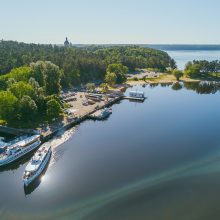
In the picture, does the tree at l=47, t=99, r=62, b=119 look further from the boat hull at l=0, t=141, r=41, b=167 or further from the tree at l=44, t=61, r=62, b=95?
the tree at l=44, t=61, r=62, b=95

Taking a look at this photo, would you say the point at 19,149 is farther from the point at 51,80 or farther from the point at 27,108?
the point at 51,80

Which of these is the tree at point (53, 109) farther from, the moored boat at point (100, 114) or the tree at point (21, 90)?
the moored boat at point (100, 114)

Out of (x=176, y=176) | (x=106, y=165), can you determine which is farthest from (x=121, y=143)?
(x=176, y=176)

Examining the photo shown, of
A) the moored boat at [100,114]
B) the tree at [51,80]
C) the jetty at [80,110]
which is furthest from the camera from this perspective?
the tree at [51,80]

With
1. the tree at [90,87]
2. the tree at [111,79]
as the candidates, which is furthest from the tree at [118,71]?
the tree at [90,87]

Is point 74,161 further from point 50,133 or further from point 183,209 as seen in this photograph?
point 183,209

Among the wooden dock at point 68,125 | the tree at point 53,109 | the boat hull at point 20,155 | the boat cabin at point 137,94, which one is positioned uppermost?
the tree at point 53,109

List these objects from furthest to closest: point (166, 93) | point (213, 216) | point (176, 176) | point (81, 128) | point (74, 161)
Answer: point (166, 93)
point (81, 128)
point (74, 161)
point (176, 176)
point (213, 216)
